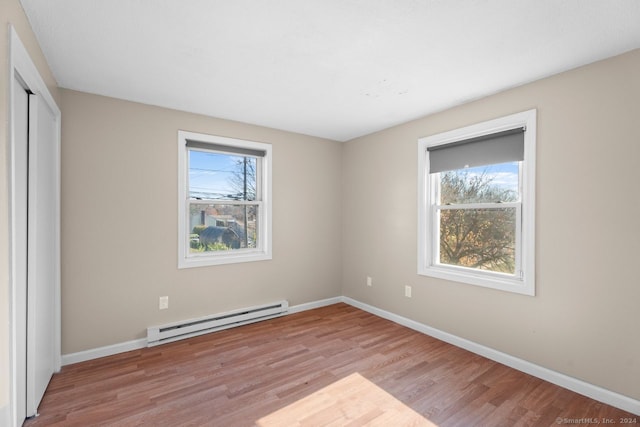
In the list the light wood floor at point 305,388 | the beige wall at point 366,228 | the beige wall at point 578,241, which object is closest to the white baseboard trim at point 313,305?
the beige wall at point 366,228

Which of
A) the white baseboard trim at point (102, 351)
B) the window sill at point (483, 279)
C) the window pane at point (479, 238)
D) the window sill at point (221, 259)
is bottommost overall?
the white baseboard trim at point (102, 351)

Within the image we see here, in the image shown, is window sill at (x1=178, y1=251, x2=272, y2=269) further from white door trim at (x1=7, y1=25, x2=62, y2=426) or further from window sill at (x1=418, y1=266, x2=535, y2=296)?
window sill at (x1=418, y1=266, x2=535, y2=296)

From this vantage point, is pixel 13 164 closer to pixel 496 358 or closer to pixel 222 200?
pixel 222 200

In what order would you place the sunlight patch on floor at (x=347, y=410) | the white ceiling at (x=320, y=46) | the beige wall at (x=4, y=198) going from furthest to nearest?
the sunlight patch on floor at (x=347, y=410) → the white ceiling at (x=320, y=46) → the beige wall at (x=4, y=198)

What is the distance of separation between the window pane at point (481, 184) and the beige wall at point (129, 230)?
201cm

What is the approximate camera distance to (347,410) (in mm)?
2041

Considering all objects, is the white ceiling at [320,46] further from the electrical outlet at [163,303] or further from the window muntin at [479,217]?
the electrical outlet at [163,303]

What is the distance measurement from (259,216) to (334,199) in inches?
45.8

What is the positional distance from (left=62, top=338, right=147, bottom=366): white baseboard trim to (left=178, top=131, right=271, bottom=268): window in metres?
0.82

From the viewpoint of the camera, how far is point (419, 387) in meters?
2.29

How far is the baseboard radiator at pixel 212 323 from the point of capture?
9.82 ft

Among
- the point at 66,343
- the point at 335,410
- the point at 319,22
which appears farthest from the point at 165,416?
the point at 319,22

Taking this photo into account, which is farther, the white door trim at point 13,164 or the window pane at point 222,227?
the window pane at point 222,227

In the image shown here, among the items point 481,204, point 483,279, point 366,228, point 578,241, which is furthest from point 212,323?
point 578,241
